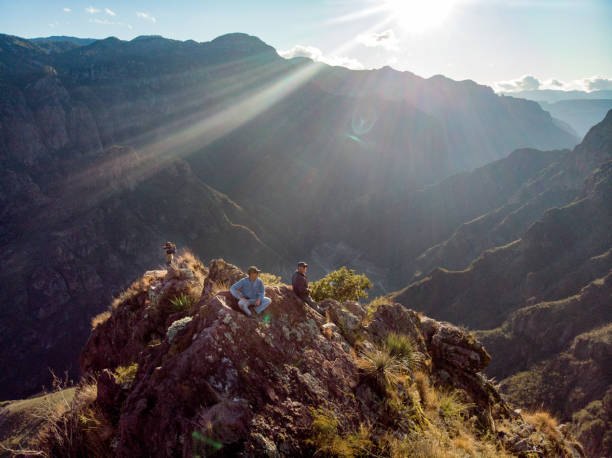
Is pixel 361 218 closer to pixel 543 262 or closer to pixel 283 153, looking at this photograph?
pixel 283 153

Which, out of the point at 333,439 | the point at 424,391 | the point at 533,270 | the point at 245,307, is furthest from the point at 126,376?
the point at 533,270

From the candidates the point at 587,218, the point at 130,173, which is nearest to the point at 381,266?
the point at 587,218

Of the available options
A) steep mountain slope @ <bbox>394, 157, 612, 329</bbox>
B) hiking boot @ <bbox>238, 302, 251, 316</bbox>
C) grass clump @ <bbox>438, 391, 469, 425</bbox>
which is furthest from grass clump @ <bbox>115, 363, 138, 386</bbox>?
steep mountain slope @ <bbox>394, 157, 612, 329</bbox>

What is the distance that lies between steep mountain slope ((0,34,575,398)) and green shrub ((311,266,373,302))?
69.6m

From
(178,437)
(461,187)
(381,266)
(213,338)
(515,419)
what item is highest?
(213,338)

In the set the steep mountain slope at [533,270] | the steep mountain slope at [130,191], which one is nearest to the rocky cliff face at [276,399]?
the steep mountain slope at [130,191]

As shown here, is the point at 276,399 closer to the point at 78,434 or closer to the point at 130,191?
the point at 78,434

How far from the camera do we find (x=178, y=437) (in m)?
3.86

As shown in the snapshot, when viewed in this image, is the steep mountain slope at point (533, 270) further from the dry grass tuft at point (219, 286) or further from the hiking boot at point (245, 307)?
the hiking boot at point (245, 307)

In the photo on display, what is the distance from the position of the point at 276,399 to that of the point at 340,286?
11.3 meters

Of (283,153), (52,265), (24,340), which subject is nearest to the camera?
(24,340)

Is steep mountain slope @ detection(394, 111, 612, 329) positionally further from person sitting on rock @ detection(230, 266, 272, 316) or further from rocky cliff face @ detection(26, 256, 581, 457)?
person sitting on rock @ detection(230, 266, 272, 316)

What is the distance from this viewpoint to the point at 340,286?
51.5ft

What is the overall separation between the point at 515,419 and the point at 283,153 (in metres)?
181
